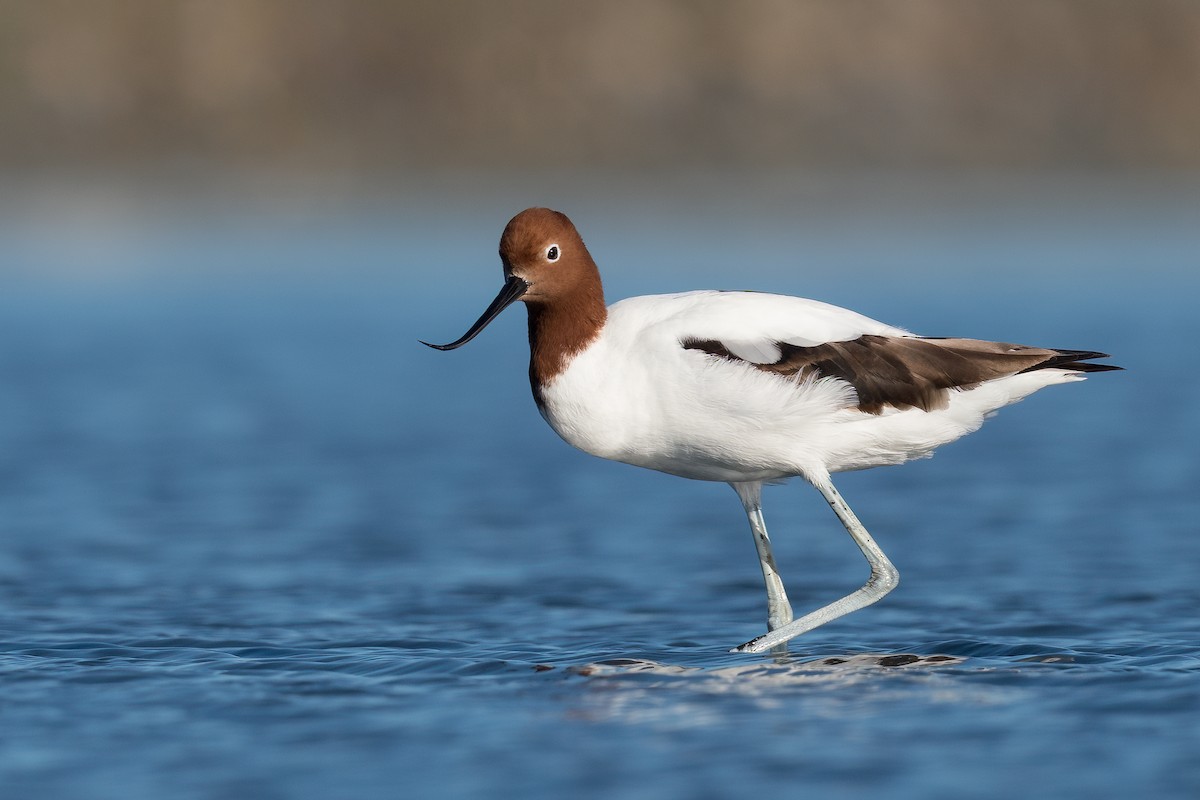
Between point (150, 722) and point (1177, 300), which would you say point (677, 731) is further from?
point (1177, 300)

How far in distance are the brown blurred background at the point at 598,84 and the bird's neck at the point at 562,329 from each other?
20.9 metres

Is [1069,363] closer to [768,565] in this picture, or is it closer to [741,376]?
[741,376]

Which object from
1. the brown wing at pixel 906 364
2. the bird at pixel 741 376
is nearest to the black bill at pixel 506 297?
the bird at pixel 741 376

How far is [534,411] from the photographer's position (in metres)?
17.5

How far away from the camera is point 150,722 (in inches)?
293

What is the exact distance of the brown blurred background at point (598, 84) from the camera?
95.9ft

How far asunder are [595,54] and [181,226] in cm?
711

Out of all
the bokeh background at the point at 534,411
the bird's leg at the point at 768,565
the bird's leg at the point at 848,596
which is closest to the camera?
the bokeh background at the point at 534,411

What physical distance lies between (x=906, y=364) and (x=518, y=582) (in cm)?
298

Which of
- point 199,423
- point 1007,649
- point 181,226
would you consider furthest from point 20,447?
point 181,226

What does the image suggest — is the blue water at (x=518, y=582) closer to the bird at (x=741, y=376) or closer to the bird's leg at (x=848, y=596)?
the bird's leg at (x=848, y=596)

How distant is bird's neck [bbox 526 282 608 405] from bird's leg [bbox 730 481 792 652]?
3.78 feet

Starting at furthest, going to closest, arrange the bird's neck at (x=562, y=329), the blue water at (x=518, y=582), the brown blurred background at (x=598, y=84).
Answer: the brown blurred background at (x=598, y=84) → the bird's neck at (x=562, y=329) → the blue water at (x=518, y=582)

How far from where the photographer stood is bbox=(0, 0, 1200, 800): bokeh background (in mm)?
7273
